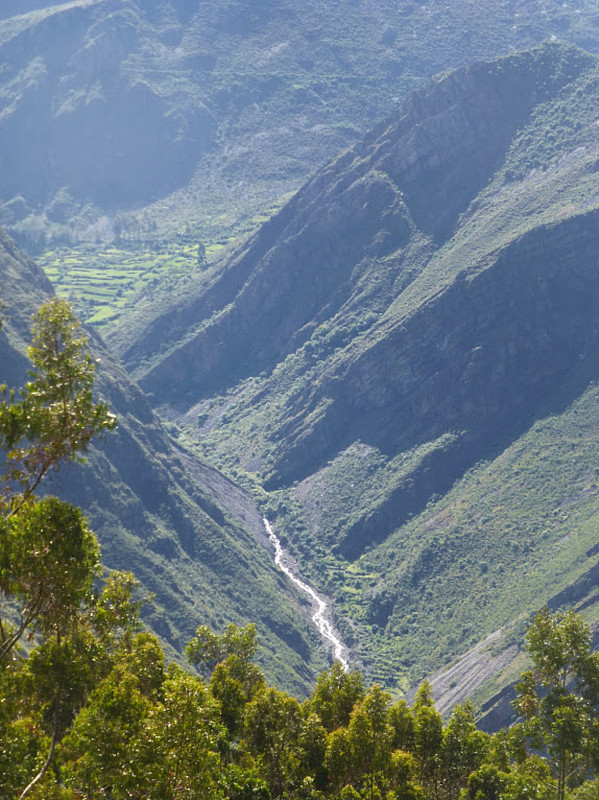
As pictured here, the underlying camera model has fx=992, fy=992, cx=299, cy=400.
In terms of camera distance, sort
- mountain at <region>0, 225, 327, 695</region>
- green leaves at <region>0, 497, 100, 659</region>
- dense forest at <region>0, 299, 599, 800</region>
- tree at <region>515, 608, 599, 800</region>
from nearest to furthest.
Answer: green leaves at <region>0, 497, 100, 659</region>, dense forest at <region>0, 299, 599, 800</region>, tree at <region>515, 608, 599, 800</region>, mountain at <region>0, 225, 327, 695</region>

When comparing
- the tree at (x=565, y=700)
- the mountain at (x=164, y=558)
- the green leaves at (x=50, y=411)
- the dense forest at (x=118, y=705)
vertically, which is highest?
the mountain at (x=164, y=558)

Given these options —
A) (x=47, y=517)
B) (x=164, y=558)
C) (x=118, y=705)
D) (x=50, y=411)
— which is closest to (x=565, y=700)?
(x=118, y=705)

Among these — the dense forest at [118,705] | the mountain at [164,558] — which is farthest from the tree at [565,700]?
the mountain at [164,558]

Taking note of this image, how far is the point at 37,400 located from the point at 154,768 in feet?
45.7

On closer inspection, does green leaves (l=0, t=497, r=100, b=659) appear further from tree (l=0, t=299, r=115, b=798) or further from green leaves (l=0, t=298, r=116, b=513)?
green leaves (l=0, t=298, r=116, b=513)

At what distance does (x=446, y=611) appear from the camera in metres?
188

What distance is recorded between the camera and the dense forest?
35.2 m

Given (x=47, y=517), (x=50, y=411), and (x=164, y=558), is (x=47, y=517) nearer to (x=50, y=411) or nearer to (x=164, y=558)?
(x=50, y=411)

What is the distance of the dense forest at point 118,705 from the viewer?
35.2m

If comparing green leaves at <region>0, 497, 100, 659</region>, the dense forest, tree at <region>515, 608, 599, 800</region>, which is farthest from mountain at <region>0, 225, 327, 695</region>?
green leaves at <region>0, 497, 100, 659</region>

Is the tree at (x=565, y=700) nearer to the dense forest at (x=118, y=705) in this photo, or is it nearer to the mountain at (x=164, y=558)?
the dense forest at (x=118, y=705)

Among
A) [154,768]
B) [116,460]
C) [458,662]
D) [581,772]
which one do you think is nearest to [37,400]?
[154,768]

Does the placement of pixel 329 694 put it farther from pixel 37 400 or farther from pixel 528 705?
pixel 37 400

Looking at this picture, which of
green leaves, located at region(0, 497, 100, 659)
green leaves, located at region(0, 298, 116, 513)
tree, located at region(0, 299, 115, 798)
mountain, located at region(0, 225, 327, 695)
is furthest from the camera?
mountain, located at region(0, 225, 327, 695)
